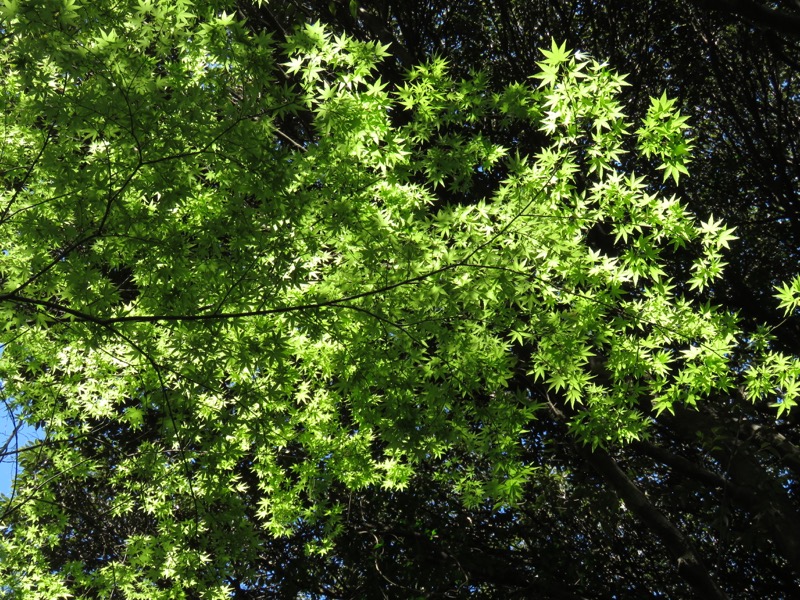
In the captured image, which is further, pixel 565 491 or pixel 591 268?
pixel 565 491

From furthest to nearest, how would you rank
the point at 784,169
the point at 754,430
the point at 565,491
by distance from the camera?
the point at 565,491
the point at 784,169
the point at 754,430

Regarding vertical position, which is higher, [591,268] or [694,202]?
[694,202]

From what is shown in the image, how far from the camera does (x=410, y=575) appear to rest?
725cm

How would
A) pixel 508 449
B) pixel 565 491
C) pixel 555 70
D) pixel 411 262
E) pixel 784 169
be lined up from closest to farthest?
pixel 555 70, pixel 411 262, pixel 508 449, pixel 784 169, pixel 565 491

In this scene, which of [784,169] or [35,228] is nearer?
[35,228]

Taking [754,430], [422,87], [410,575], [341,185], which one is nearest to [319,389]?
[341,185]

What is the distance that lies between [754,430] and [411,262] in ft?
10.9

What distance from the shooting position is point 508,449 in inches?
171

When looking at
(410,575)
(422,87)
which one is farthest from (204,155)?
(410,575)

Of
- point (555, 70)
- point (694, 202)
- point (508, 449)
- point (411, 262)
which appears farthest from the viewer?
point (694, 202)

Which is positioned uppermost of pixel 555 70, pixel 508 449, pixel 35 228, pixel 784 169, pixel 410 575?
pixel 784 169

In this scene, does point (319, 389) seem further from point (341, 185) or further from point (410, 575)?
point (410, 575)

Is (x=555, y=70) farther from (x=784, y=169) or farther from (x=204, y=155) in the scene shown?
(x=784, y=169)

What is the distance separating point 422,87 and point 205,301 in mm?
1814
